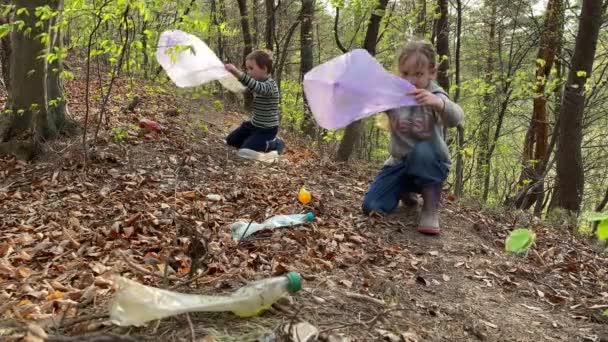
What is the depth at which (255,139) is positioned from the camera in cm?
530

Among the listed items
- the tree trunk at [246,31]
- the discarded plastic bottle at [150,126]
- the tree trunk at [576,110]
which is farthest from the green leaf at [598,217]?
the tree trunk at [246,31]

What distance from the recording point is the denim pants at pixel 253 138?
5285 mm

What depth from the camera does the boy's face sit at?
5.18 m

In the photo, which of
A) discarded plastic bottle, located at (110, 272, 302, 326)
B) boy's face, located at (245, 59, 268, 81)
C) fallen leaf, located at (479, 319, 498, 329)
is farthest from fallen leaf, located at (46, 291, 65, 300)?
boy's face, located at (245, 59, 268, 81)

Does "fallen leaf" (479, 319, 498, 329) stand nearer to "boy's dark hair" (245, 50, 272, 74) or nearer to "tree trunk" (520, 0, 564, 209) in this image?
"boy's dark hair" (245, 50, 272, 74)

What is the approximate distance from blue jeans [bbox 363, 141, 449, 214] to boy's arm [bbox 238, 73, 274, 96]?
172 centimetres

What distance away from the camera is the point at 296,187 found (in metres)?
4.33

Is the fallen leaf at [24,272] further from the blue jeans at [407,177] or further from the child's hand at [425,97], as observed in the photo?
the child's hand at [425,97]

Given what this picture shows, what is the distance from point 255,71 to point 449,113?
240 cm

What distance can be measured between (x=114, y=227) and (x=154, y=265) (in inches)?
23.5

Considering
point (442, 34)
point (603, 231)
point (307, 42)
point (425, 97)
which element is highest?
point (442, 34)

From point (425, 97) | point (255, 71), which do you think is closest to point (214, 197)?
point (425, 97)

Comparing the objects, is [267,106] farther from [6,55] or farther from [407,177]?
[6,55]

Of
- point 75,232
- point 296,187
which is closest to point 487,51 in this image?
point 296,187
